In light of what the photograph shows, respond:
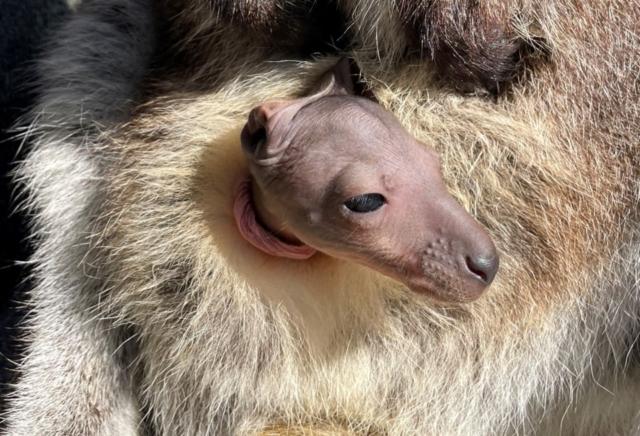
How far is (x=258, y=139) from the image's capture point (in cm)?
217

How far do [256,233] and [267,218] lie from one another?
0.17ft

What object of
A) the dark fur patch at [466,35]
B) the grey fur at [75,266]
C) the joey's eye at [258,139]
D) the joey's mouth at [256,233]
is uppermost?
the dark fur patch at [466,35]

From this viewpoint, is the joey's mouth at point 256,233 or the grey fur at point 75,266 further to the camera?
the grey fur at point 75,266

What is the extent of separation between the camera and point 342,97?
216 centimetres

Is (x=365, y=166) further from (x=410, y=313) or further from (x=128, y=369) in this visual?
(x=128, y=369)

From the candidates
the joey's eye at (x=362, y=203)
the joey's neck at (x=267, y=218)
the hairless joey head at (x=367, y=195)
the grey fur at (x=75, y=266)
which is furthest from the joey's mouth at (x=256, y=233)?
the grey fur at (x=75, y=266)

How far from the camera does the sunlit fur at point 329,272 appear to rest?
7.37 feet

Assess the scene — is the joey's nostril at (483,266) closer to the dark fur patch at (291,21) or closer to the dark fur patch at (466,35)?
the dark fur patch at (466,35)

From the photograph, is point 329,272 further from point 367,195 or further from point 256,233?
point 367,195

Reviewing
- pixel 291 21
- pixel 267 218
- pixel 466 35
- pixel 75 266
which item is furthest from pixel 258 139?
pixel 75 266

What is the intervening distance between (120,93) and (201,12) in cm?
40

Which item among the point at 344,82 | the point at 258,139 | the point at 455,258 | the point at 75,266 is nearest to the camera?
the point at 455,258

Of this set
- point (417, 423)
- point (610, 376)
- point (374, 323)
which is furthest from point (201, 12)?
point (610, 376)

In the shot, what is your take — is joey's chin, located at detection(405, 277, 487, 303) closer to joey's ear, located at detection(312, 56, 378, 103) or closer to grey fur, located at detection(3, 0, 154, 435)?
joey's ear, located at detection(312, 56, 378, 103)
